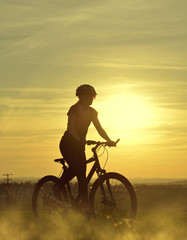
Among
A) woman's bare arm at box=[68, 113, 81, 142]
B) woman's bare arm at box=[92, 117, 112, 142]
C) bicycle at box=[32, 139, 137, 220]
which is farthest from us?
woman's bare arm at box=[92, 117, 112, 142]

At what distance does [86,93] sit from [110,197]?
2.09m

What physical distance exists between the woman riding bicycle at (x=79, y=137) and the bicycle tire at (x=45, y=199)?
834 millimetres

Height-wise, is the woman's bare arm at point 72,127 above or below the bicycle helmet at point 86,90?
below

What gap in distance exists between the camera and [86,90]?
453 inches

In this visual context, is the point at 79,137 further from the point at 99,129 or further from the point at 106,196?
the point at 106,196

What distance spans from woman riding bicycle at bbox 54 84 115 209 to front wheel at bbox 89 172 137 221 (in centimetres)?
49

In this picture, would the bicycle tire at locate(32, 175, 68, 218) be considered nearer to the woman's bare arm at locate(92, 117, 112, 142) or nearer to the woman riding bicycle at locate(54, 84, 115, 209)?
the woman riding bicycle at locate(54, 84, 115, 209)

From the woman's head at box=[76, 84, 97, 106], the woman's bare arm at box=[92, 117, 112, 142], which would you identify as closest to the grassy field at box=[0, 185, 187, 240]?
the woman's bare arm at box=[92, 117, 112, 142]

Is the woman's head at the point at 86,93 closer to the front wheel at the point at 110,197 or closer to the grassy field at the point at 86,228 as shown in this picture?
the front wheel at the point at 110,197

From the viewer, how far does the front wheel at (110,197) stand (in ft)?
34.8

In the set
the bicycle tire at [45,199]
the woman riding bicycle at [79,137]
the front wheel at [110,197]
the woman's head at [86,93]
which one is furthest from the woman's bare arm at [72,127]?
the bicycle tire at [45,199]

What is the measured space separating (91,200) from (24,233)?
1.38m

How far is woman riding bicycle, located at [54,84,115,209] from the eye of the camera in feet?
37.6

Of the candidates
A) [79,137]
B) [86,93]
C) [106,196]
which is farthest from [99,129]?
[106,196]
